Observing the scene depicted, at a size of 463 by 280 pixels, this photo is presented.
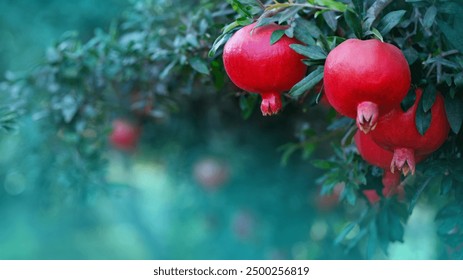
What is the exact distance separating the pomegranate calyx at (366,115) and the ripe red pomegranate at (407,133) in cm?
8

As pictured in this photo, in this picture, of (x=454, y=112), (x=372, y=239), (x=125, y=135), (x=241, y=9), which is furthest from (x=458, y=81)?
(x=125, y=135)

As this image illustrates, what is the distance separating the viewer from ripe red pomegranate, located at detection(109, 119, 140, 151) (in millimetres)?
1735

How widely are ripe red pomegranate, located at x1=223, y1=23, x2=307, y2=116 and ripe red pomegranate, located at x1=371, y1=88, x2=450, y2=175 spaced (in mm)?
105

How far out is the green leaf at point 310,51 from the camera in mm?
656

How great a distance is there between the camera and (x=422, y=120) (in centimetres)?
67

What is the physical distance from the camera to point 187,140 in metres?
1.77

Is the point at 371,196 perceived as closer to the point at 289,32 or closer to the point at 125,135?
the point at 289,32

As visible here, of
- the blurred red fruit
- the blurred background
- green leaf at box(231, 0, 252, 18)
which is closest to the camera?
green leaf at box(231, 0, 252, 18)

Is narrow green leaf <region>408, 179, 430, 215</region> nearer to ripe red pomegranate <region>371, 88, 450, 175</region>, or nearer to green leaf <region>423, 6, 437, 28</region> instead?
ripe red pomegranate <region>371, 88, 450, 175</region>

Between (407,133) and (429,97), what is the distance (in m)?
0.05

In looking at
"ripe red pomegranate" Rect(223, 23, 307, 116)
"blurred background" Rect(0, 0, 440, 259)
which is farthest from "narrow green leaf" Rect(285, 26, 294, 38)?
"blurred background" Rect(0, 0, 440, 259)

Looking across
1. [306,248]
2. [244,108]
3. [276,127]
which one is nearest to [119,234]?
[306,248]

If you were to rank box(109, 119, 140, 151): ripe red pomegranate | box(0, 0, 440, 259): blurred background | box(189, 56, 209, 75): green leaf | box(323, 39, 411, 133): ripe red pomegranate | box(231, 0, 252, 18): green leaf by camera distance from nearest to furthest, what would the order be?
box(323, 39, 411, 133): ripe red pomegranate, box(231, 0, 252, 18): green leaf, box(189, 56, 209, 75): green leaf, box(0, 0, 440, 259): blurred background, box(109, 119, 140, 151): ripe red pomegranate

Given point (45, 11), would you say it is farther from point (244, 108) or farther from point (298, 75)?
point (298, 75)
